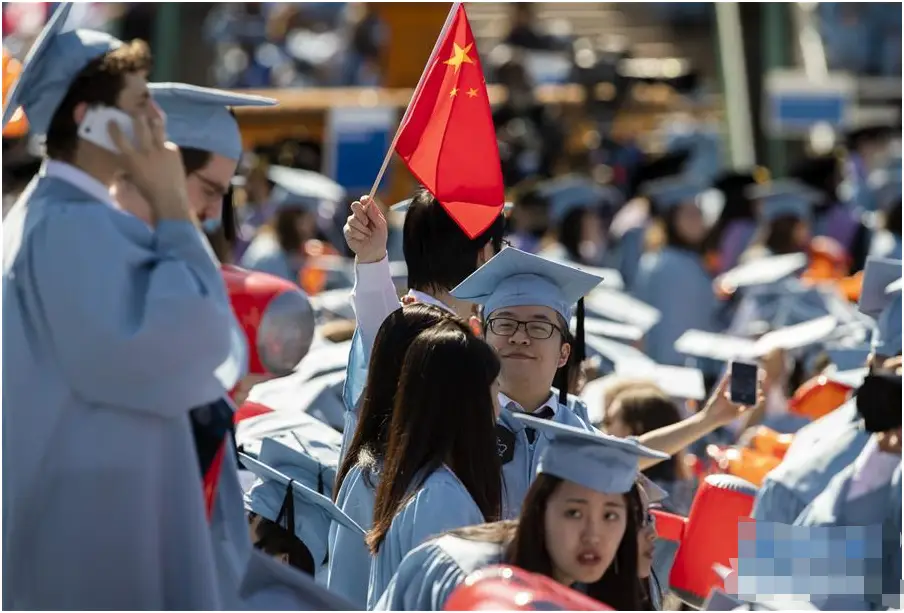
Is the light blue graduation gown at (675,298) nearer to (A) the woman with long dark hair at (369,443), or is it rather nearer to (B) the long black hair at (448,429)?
(A) the woman with long dark hair at (369,443)

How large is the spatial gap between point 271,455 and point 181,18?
18.3m

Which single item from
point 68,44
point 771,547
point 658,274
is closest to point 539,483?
point 771,547

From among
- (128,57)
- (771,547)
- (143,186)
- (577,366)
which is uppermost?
(128,57)

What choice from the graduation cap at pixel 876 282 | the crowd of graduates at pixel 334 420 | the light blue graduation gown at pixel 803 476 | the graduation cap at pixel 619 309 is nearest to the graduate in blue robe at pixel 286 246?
the graduation cap at pixel 619 309

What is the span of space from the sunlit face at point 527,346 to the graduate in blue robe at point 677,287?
568 centimetres

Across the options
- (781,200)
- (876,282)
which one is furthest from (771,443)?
(781,200)

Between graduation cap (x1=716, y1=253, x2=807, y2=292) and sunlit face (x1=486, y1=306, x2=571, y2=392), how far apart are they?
4.63 metres

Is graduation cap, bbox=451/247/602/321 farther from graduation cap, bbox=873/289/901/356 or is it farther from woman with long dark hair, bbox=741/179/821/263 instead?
woman with long dark hair, bbox=741/179/821/263

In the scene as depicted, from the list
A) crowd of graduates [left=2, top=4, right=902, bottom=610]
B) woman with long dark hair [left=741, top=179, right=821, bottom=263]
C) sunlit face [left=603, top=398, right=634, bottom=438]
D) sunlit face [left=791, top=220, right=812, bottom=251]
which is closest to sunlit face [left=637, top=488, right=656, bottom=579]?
crowd of graduates [left=2, top=4, right=902, bottom=610]

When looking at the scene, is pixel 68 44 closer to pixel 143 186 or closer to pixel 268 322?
pixel 143 186

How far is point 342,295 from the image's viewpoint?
8.42 meters

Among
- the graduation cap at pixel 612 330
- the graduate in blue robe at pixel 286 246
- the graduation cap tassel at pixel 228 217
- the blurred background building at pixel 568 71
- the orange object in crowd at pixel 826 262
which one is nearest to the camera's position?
the graduation cap tassel at pixel 228 217

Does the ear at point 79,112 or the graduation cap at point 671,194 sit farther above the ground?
the graduation cap at point 671,194

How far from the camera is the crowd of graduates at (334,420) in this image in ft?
10.5
